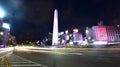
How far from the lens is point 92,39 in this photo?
18350 centimetres

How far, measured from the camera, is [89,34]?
646ft

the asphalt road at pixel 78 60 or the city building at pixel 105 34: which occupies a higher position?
the city building at pixel 105 34

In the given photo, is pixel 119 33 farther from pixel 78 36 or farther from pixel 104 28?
pixel 78 36

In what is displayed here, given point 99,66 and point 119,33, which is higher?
point 119,33

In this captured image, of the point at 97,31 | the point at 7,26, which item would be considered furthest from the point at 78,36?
the point at 7,26

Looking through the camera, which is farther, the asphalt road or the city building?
the city building

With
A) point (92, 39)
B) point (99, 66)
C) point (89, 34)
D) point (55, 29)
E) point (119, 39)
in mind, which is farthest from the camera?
point (89, 34)

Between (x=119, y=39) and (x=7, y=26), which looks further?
(x=7, y=26)

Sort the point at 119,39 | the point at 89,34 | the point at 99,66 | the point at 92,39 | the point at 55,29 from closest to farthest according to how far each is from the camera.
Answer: the point at 99,66 → the point at 55,29 → the point at 119,39 → the point at 92,39 → the point at 89,34

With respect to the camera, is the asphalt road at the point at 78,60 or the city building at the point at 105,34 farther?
the city building at the point at 105,34

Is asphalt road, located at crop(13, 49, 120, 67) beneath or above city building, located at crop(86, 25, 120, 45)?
beneath

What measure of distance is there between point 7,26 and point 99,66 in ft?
548

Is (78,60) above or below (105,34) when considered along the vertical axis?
below

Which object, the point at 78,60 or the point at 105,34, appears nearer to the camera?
the point at 78,60
